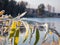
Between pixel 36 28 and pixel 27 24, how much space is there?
2 centimetres

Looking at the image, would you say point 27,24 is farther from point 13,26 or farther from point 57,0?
point 57,0

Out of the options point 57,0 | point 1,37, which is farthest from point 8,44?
point 57,0

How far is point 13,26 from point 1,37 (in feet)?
0.32

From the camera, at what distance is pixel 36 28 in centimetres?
29

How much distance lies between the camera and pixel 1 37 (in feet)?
1.26

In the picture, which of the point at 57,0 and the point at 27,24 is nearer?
the point at 27,24

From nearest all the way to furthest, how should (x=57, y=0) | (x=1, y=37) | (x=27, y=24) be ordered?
(x=27, y=24)
(x=1, y=37)
(x=57, y=0)

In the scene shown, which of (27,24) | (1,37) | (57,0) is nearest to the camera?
(27,24)

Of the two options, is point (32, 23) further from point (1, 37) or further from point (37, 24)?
point (1, 37)

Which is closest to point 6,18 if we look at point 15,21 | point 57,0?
point 15,21

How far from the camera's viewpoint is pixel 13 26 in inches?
11.6

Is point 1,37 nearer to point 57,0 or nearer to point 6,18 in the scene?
point 6,18

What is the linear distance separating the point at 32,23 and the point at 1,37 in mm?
119

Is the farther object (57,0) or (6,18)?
(57,0)
